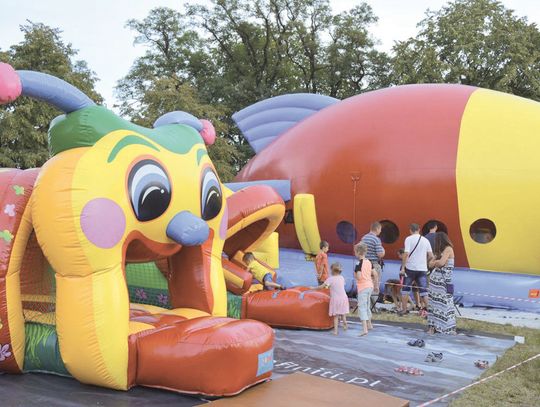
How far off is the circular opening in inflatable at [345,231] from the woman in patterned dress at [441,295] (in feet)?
11.6

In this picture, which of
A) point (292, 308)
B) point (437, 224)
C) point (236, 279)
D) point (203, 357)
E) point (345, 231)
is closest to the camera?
point (203, 357)

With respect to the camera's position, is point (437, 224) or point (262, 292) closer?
point (262, 292)

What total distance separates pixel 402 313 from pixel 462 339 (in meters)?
1.72

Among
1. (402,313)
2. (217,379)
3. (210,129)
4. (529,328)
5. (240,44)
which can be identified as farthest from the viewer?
(240,44)

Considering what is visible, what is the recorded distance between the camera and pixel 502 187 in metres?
10.1

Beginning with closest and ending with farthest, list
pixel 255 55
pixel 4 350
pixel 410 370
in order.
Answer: pixel 4 350
pixel 410 370
pixel 255 55

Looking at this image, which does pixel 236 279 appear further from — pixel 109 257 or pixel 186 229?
pixel 109 257

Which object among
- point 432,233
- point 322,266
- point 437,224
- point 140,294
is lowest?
point 140,294

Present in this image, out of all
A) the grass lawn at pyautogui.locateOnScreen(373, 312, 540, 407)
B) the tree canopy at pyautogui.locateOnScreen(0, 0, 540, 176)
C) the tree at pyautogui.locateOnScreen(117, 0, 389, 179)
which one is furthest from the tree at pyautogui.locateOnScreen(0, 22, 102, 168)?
the grass lawn at pyautogui.locateOnScreen(373, 312, 540, 407)

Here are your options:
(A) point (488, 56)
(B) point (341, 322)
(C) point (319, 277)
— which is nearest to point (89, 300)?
(B) point (341, 322)

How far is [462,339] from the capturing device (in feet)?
24.9

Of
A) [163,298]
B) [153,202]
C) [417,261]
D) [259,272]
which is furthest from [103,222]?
[417,261]

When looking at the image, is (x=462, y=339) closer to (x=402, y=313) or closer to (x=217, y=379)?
(x=402, y=313)

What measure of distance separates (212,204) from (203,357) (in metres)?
1.95
